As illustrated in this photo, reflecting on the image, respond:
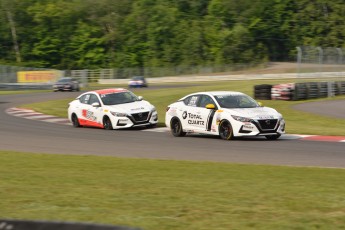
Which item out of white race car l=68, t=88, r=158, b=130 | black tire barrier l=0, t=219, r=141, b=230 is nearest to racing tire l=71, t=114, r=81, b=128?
white race car l=68, t=88, r=158, b=130

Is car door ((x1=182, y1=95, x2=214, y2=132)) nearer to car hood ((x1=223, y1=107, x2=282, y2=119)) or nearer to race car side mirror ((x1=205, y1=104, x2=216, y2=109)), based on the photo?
race car side mirror ((x1=205, y1=104, x2=216, y2=109))

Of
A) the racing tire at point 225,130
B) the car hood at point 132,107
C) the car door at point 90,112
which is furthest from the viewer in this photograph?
the car door at point 90,112

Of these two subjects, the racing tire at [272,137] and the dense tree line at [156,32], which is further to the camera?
the dense tree line at [156,32]

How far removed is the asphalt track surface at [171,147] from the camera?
46.5 feet

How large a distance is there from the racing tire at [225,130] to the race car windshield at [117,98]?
5.45 meters

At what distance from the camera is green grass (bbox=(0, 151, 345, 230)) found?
685cm

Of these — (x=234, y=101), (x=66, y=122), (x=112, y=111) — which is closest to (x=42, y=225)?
(x=234, y=101)

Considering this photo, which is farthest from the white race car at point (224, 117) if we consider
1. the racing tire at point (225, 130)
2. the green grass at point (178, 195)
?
the green grass at point (178, 195)

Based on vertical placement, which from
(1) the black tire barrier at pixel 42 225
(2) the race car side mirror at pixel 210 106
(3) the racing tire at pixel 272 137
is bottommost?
(3) the racing tire at pixel 272 137

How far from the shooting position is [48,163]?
12828 millimetres

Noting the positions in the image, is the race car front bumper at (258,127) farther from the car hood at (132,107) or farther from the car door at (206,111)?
the car hood at (132,107)

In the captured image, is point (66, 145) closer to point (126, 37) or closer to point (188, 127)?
point (188, 127)

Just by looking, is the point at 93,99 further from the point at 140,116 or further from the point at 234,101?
the point at 234,101

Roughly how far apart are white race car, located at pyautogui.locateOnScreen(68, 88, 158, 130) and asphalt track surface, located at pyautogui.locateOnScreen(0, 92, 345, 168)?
442 mm
